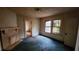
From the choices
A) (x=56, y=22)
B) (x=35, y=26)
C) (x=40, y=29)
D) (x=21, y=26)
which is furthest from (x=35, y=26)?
(x=56, y=22)

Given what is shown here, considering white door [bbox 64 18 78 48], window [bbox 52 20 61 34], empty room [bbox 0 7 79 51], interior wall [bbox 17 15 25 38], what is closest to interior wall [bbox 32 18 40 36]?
empty room [bbox 0 7 79 51]

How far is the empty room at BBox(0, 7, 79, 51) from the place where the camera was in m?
2.81

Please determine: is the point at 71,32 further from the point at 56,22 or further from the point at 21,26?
the point at 21,26

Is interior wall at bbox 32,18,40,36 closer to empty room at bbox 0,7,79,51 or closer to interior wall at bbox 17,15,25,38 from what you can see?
empty room at bbox 0,7,79,51

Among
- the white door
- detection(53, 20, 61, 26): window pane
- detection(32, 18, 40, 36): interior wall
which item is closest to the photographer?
the white door

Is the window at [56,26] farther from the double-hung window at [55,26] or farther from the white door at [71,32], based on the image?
the white door at [71,32]

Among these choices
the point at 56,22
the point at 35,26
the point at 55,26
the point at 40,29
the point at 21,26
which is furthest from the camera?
the point at 40,29

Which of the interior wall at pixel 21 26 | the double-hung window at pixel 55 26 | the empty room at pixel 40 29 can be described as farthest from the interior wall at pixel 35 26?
the double-hung window at pixel 55 26

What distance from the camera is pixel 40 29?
6539 mm
